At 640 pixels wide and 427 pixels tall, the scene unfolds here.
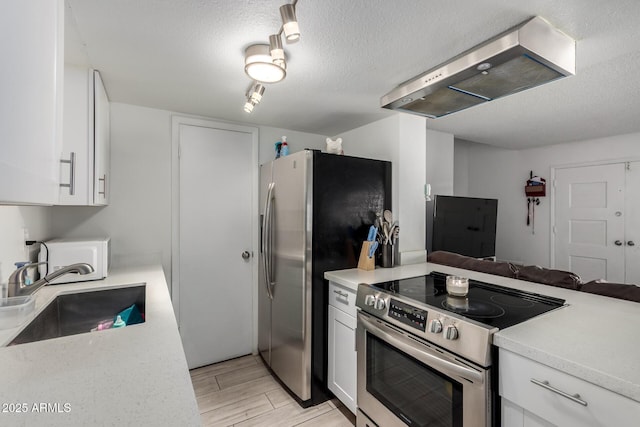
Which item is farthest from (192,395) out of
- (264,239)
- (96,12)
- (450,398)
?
(264,239)

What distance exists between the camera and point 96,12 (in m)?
1.22

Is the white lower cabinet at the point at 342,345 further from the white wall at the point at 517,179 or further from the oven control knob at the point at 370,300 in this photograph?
the white wall at the point at 517,179

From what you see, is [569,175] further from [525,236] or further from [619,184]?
[525,236]

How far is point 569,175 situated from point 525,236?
96cm

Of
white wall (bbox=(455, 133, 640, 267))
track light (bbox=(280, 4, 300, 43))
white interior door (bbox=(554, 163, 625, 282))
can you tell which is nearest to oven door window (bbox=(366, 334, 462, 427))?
track light (bbox=(280, 4, 300, 43))

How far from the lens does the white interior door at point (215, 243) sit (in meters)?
2.54

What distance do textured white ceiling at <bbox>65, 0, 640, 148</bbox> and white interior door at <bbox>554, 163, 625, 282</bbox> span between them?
4.63 ft

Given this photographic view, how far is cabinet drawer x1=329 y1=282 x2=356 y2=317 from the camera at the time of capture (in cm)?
188

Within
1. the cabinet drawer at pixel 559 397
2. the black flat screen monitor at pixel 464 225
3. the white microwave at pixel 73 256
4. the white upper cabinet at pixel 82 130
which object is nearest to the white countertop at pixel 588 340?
the cabinet drawer at pixel 559 397

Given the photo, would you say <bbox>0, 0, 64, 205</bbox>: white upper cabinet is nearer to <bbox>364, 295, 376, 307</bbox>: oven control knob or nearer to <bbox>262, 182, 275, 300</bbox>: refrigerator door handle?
<bbox>364, 295, 376, 307</bbox>: oven control knob

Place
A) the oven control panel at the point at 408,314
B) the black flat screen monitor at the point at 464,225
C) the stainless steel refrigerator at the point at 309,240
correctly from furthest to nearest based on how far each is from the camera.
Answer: the black flat screen monitor at the point at 464,225 → the stainless steel refrigerator at the point at 309,240 → the oven control panel at the point at 408,314

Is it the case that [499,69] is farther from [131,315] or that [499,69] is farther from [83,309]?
[83,309]

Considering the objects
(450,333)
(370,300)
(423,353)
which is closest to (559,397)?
(450,333)

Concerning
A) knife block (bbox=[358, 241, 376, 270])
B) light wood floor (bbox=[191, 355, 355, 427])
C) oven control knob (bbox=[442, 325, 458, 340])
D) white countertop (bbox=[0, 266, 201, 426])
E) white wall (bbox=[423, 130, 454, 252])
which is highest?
white wall (bbox=[423, 130, 454, 252])
